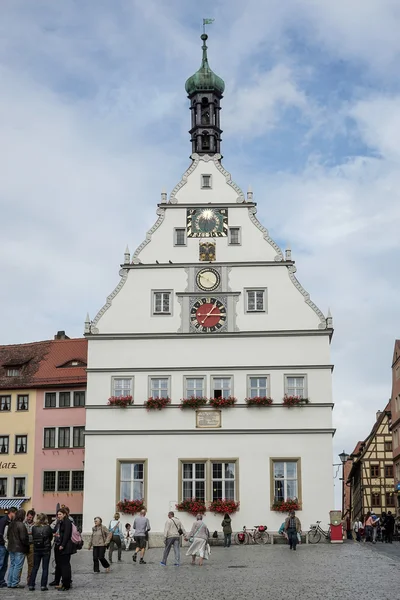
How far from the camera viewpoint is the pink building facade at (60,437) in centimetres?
4581

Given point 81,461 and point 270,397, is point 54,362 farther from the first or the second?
point 270,397

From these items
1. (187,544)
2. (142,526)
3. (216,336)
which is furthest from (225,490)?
Answer: (142,526)

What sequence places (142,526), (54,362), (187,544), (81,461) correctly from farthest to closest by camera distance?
(54,362)
(81,461)
(187,544)
(142,526)

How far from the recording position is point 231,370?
40.1 meters

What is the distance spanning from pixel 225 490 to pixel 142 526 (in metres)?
12.6

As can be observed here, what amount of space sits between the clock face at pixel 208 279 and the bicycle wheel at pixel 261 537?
1025 cm

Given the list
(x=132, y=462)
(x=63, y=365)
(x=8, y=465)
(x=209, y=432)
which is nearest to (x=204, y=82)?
(x=63, y=365)

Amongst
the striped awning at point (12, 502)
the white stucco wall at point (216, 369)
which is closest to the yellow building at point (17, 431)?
the striped awning at point (12, 502)

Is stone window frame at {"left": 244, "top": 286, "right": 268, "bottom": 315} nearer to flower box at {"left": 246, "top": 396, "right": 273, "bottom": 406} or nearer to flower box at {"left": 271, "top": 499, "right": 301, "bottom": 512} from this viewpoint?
flower box at {"left": 246, "top": 396, "right": 273, "bottom": 406}

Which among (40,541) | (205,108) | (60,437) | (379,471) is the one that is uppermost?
(205,108)

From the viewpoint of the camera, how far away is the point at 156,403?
130 ft

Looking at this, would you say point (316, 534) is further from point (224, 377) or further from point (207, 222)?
point (207, 222)

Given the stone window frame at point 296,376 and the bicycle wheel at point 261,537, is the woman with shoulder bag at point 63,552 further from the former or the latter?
the stone window frame at point 296,376

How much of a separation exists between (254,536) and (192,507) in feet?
8.83
